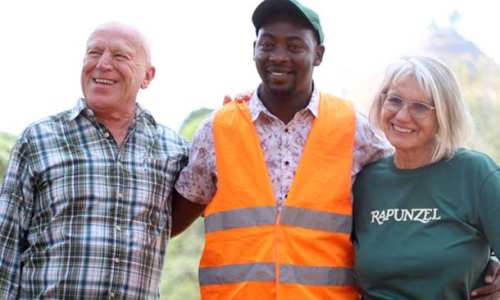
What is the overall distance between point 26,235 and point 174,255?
232cm

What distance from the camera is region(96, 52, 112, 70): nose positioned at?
3080 mm

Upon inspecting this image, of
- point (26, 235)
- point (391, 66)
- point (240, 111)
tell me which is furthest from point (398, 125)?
point (26, 235)

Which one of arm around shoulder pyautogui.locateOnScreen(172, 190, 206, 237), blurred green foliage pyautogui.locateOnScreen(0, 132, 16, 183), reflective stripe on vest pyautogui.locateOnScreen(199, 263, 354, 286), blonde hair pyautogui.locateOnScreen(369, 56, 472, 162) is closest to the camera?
blonde hair pyautogui.locateOnScreen(369, 56, 472, 162)

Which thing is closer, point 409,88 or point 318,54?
point 409,88

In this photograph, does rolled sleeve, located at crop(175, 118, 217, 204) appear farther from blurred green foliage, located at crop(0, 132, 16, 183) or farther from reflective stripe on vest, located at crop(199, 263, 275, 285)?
blurred green foliage, located at crop(0, 132, 16, 183)

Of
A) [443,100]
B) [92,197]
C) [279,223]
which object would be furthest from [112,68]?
[443,100]

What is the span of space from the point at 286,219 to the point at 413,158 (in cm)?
53

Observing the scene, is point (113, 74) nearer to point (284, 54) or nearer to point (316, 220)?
point (284, 54)

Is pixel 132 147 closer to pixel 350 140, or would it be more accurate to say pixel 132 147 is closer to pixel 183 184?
pixel 183 184

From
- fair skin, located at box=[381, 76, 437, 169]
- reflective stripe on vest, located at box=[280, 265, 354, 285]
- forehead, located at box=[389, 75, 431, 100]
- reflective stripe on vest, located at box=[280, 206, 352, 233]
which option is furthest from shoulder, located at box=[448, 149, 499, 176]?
reflective stripe on vest, located at box=[280, 265, 354, 285]

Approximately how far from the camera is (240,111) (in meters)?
3.12

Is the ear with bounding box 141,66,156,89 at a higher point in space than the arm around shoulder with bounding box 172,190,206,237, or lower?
higher

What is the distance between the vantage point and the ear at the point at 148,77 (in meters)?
3.27

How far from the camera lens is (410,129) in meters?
2.81
